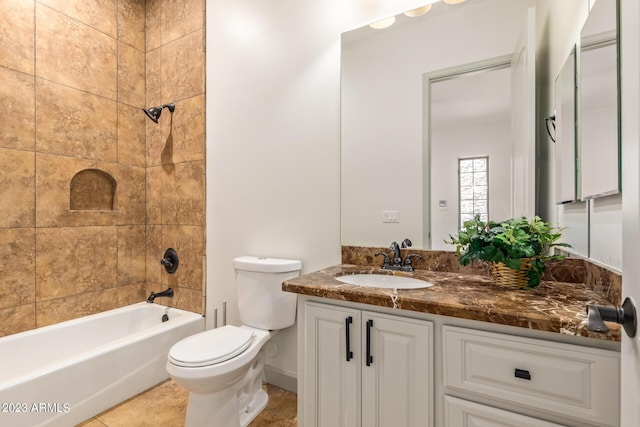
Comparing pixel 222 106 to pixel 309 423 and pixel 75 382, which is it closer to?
pixel 75 382

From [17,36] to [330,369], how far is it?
263 centimetres

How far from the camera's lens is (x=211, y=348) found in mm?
1549

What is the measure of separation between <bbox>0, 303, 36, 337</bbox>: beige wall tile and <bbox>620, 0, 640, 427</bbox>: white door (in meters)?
2.81

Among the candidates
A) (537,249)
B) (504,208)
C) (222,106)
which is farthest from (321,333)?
(222,106)

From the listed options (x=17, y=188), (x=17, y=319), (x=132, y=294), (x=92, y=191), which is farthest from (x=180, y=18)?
(x=17, y=319)

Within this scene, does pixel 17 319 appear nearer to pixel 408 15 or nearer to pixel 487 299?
pixel 487 299

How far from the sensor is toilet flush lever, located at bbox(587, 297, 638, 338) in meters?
0.50

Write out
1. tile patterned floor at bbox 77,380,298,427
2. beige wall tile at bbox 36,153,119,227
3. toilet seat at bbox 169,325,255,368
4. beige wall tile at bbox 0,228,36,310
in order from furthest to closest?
1. beige wall tile at bbox 36,153,119,227
2. beige wall tile at bbox 0,228,36,310
3. tile patterned floor at bbox 77,380,298,427
4. toilet seat at bbox 169,325,255,368

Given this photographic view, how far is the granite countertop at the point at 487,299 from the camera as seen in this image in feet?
2.87

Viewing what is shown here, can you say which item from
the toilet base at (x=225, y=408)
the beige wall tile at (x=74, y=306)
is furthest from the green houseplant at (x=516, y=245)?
the beige wall tile at (x=74, y=306)

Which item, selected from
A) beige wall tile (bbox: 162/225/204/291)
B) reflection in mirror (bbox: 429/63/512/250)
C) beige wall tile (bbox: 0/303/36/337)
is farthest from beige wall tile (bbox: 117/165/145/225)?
reflection in mirror (bbox: 429/63/512/250)

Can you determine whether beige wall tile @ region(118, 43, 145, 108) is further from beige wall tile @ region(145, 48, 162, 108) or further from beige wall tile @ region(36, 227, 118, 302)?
beige wall tile @ region(36, 227, 118, 302)

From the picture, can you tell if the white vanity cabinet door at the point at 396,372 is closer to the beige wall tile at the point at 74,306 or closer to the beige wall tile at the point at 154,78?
the beige wall tile at the point at 74,306

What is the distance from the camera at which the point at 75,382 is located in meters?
1.67
